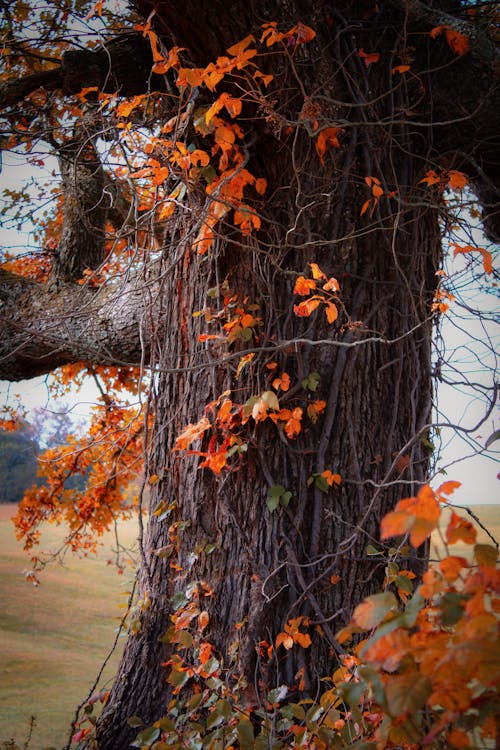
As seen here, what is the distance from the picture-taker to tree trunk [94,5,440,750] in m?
2.06

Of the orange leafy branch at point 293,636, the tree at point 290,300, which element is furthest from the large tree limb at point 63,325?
the orange leafy branch at point 293,636

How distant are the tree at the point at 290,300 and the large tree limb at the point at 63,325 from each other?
0.70 meters

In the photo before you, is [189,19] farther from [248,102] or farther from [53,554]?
[53,554]

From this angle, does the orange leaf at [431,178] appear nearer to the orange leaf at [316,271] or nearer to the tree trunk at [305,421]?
the tree trunk at [305,421]

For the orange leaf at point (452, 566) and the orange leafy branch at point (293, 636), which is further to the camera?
the orange leafy branch at point (293, 636)

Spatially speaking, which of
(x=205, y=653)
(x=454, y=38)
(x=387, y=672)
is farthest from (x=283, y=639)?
(x=454, y=38)

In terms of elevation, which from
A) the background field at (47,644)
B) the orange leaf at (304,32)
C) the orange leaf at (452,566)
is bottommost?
the background field at (47,644)

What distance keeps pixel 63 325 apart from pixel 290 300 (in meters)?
1.33

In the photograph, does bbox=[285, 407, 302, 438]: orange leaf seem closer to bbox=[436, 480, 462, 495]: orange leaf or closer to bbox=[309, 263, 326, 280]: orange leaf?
bbox=[309, 263, 326, 280]: orange leaf

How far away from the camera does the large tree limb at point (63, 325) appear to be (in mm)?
3191

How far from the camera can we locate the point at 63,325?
2.99 meters

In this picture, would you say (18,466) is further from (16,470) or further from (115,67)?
(115,67)

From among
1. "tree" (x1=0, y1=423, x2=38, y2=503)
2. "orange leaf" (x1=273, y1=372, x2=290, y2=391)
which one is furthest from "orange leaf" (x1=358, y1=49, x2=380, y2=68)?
"tree" (x1=0, y1=423, x2=38, y2=503)

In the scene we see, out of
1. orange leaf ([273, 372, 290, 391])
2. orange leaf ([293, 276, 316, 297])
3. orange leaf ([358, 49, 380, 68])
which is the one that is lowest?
orange leaf ([273, 372, 290, 391])
